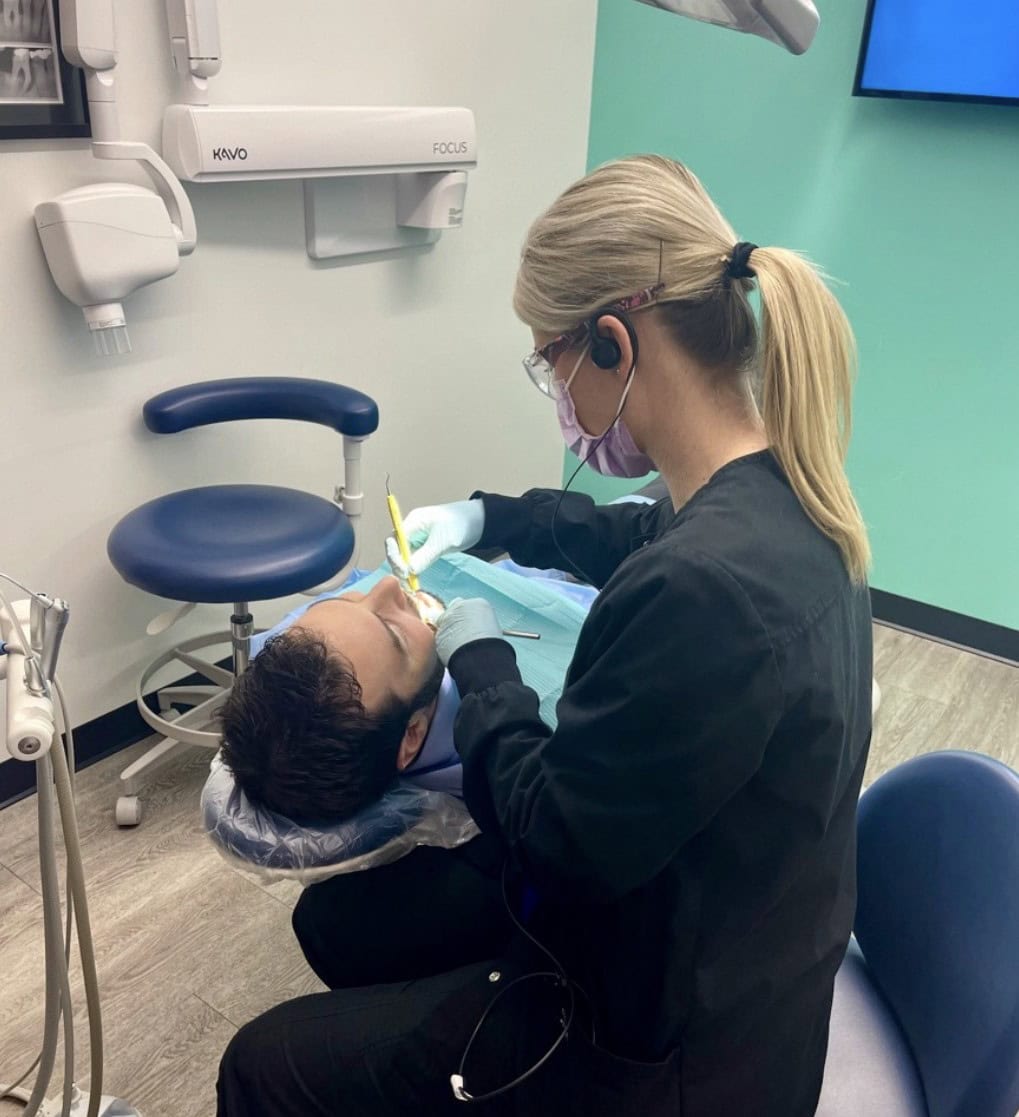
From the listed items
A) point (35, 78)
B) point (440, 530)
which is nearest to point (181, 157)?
point (35, 78)

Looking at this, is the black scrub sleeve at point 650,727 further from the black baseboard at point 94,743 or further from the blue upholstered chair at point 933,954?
the black baseboard at point 94,743

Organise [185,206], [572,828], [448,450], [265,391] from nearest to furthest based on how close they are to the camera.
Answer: [572,828]
[185,206]
[265,391]
[448,450]

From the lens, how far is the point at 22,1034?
1.50 m

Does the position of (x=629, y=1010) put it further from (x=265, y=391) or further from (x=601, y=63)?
(x=601, y=63)

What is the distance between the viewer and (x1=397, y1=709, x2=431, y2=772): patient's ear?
1120 millimetres

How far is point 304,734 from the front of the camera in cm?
103

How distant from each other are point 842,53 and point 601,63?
69cm

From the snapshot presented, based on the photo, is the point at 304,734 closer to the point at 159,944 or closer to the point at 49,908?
the point at 49,908

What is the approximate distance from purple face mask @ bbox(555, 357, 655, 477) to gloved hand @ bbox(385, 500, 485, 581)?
33 centimetres

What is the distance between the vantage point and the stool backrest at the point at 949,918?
0.86 m

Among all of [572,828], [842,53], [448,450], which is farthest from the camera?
[448,450]

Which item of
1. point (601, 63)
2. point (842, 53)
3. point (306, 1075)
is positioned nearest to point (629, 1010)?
point (306, 1075)

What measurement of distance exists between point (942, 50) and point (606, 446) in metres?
1.78

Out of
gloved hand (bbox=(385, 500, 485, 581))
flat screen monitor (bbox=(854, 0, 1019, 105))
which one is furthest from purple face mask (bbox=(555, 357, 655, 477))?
flat screen monitor (bbox=(854, 0, 1019, 105))
